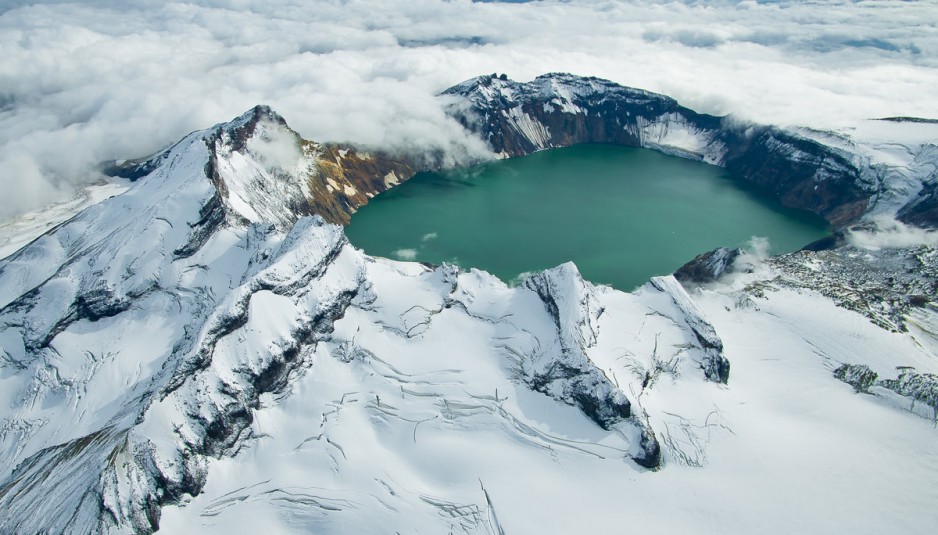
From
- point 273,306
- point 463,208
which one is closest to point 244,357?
point 273,306

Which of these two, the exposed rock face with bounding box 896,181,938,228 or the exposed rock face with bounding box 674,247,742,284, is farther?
the exposed rock face with bounding box 896,181,938,228

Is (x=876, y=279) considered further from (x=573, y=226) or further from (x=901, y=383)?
(x=573, y=226)

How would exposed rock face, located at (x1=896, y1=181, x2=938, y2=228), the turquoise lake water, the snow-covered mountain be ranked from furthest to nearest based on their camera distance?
the turquoise lake water
exposed rock face, located at (x1=896, y1=181, x2=938, y2=228)
the snow-covered mountain

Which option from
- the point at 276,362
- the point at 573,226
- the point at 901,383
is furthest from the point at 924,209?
the point at 276,362

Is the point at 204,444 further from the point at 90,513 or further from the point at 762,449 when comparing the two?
the point at 762,449

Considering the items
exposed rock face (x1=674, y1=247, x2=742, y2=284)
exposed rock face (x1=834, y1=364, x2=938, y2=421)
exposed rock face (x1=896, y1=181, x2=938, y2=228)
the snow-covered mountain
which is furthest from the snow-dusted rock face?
exposed rock face (x1=896, y1=181, x2=938, y2=228)

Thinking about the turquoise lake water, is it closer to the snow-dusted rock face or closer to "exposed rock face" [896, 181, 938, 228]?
"exposed rock face" [896, 181, 938, 228]
